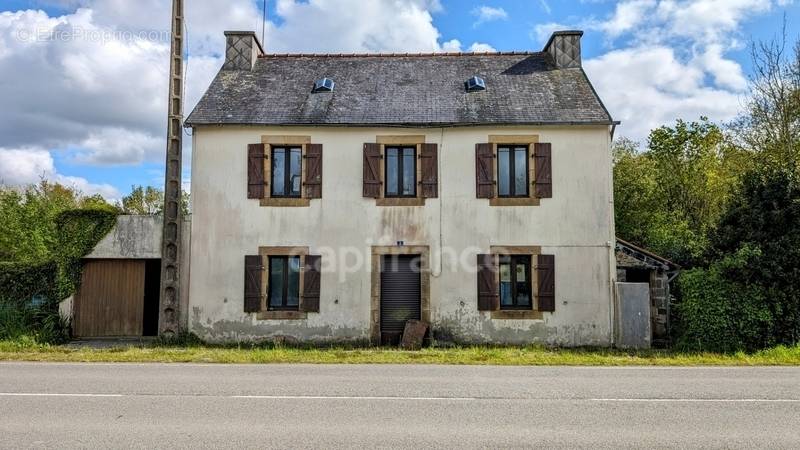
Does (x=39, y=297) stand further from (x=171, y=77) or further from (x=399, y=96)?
(x=399, y=96)

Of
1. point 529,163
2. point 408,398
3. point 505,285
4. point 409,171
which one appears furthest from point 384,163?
point 408,398

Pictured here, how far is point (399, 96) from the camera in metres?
16.4

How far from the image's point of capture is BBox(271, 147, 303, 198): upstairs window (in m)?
15.5

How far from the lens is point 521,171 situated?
15.4m

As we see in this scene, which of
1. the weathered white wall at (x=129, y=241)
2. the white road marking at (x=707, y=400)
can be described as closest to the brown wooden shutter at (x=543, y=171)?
the white road marking at (x=707, y=400)

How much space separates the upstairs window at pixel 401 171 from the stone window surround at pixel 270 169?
7.03 ft

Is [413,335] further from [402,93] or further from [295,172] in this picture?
[402,93]

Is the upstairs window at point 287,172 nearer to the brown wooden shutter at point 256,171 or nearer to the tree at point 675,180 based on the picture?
the brown wooden shutter at point 256,171

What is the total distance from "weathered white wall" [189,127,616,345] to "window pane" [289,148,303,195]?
57 cm

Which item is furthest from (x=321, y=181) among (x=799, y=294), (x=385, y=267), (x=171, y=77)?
(x=799, y=294)

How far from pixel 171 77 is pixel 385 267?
7488 millimetres

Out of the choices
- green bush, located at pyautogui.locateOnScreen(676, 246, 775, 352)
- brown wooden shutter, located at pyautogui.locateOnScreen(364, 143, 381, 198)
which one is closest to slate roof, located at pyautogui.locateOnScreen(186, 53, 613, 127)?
brown wooden shutter, located at pyautogui.locateOnScreen(364, 143, 381, 198)

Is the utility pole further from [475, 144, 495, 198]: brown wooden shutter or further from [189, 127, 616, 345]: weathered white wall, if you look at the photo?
[475, 144, 495, 198]: brown wooden shutter

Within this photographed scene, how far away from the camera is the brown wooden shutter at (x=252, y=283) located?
1502 cm
